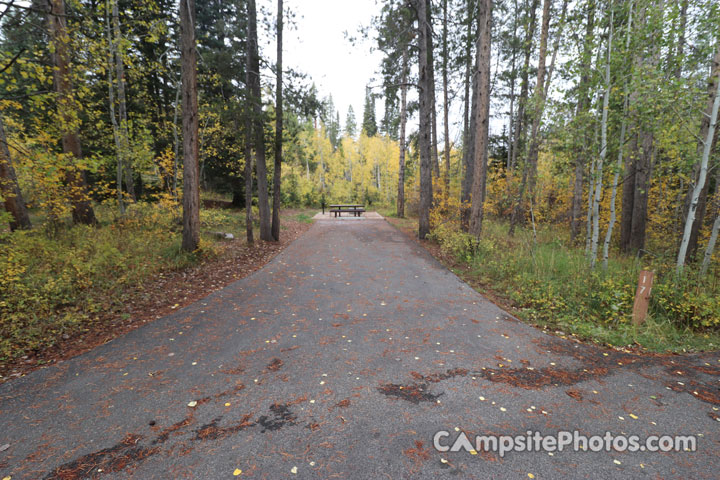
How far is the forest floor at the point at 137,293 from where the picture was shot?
368cm

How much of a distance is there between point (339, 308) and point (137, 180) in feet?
48.3

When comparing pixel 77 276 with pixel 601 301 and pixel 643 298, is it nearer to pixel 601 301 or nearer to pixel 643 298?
pixel 601 301

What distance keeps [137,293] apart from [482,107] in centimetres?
936

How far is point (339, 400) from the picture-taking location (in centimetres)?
281

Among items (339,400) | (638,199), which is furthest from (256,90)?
(638,199)

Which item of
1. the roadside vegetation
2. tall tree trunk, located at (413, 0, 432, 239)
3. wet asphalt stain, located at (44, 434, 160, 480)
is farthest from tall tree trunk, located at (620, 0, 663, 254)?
the roadside vegetation

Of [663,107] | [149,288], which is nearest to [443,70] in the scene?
[663,107]

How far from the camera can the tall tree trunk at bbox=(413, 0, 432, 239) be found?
33.2 ft

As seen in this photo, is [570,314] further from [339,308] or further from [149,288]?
[149,288]

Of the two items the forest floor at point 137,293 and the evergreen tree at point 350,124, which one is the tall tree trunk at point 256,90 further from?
the evergreen tree at point 350,124

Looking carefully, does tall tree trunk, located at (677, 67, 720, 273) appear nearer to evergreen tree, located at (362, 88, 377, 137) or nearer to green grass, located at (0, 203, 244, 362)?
green grass, located at (0, 203, 244, 362)

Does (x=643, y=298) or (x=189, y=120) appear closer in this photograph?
(x=643, y=298)

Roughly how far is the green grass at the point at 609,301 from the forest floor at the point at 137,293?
19.7 ft

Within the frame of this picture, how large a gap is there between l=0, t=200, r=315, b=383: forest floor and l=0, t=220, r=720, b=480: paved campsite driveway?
41 cm
